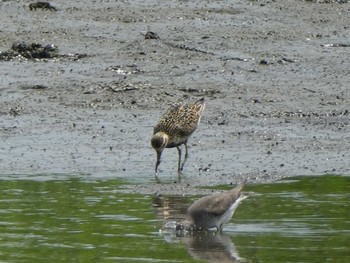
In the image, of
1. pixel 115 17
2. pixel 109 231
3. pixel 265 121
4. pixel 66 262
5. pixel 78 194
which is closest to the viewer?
pixel 66 262

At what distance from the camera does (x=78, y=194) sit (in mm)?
12359

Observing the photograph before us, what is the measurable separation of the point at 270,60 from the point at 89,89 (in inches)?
98.6

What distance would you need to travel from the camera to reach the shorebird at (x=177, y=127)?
1372 centimetres

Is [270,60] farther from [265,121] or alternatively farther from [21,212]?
[21,212]

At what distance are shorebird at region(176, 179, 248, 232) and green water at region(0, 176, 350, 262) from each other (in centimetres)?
10

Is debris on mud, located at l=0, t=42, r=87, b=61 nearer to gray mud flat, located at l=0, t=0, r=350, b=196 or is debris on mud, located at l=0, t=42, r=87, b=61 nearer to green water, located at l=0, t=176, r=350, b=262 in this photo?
gray mud flat, located at l=0, t=0, r=350, b=196

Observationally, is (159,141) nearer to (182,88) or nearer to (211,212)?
(211,212)

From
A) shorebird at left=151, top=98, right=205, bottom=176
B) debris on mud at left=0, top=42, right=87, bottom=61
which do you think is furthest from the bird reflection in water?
debris on mud at left=0, top=42, right=87, bottom=61

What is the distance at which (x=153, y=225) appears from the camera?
10945 mm

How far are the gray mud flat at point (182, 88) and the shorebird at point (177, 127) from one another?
0.82 feet

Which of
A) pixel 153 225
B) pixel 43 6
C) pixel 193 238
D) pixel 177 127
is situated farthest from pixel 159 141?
pixel 43 6

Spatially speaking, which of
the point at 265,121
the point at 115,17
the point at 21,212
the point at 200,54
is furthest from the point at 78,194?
the point at 115,17

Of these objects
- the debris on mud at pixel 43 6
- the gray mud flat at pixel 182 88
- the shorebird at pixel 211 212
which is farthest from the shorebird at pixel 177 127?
the debris on mud at pixel 43 6

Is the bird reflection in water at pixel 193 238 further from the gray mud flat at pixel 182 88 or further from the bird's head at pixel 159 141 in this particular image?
the bird's head at pixel 159 141
